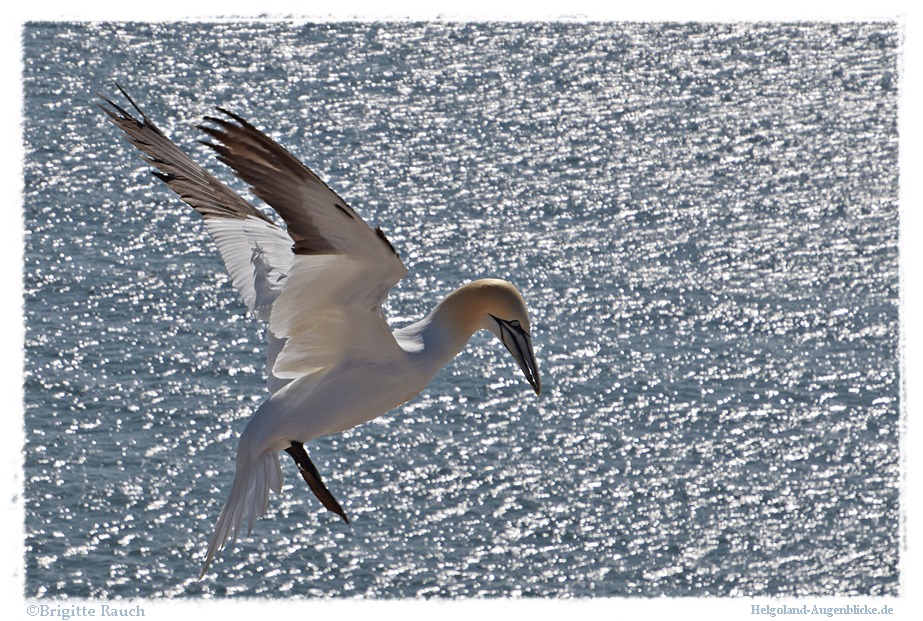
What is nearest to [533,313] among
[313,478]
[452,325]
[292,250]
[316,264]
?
[452,325]

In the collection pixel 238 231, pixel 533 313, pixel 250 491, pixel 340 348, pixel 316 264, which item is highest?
pixel 533 313

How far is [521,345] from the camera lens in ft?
20.9

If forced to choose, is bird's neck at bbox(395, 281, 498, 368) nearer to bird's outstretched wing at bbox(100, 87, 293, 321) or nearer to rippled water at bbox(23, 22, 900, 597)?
bird's outstretched wing at bbox(100, 87, 293, 321)

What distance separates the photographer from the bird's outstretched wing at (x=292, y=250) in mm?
5590

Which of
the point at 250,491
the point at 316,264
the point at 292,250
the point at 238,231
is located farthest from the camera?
the point at 238,231

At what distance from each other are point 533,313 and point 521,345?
19.4 meters

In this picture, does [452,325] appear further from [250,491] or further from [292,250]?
[250,491]

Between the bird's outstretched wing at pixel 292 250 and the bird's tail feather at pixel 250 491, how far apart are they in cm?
42

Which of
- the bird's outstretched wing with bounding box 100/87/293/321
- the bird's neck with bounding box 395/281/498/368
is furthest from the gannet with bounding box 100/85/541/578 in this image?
the bird's outstretched wing with bounding box 100/87/293/321

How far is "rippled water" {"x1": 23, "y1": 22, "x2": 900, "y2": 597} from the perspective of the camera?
847 inches

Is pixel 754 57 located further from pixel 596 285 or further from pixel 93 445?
pixel 93 445

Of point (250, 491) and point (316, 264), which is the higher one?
point (316, 264)

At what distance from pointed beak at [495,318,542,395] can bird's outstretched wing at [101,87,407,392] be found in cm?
49

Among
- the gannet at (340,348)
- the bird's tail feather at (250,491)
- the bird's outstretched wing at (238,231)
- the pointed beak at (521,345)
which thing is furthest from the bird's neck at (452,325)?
the bird's outstretched wing at (238,231)
